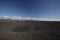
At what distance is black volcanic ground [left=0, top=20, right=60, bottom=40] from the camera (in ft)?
2.48

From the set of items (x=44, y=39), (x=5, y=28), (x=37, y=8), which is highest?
(x=37, y=8)

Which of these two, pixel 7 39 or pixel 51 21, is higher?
pixel 51 21

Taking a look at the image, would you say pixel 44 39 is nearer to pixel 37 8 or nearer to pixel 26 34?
pixel 26 34

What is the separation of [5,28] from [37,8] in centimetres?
33

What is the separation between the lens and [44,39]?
0.76 metres

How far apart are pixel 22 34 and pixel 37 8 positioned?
0.27 meters

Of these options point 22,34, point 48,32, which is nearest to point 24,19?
point 22,34

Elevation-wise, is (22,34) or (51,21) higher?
(51,21)

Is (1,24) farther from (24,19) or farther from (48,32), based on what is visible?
(48,32)

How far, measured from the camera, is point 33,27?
77 cm

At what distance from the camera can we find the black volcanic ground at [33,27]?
76 cm

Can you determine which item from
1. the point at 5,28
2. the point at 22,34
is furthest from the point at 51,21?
the point at 5,28

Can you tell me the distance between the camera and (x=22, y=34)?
757 mm

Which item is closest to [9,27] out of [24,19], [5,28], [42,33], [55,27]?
[5,28]
